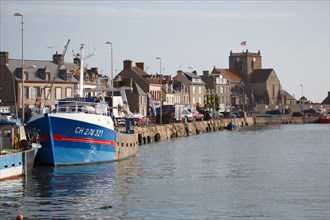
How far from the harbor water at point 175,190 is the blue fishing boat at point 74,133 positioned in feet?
3.04

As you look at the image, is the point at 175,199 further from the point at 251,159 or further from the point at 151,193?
the point at 251,159

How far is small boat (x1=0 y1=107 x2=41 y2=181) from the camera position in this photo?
46.1 meters

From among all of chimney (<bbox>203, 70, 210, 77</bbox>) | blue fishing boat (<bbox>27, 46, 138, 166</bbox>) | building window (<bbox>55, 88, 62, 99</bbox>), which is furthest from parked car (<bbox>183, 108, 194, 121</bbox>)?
blue fishing boat (<bbox>27, 46, 138, 166</bbox>)

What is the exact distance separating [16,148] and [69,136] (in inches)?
178

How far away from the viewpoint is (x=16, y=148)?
165 ft

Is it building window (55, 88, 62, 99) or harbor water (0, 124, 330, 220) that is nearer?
harbor water (0, 124, 330, 220)

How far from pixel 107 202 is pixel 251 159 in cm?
3089

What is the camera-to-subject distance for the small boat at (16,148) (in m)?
46.1

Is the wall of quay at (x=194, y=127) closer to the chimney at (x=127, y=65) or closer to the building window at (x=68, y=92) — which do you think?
the building window at (x=68, y=92)

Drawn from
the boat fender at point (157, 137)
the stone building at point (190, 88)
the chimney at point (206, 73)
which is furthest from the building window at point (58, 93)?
the chimney at point (206, 73)

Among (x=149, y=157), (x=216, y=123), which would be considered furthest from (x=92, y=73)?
(x=149, y=157)

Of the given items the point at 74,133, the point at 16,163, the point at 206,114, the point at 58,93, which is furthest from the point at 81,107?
the point at 206,114

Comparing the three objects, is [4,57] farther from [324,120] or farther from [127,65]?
[324,120]

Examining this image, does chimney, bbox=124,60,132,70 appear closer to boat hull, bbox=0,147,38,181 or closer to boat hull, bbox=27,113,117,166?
boat hull, bbox=27,113,117,166
